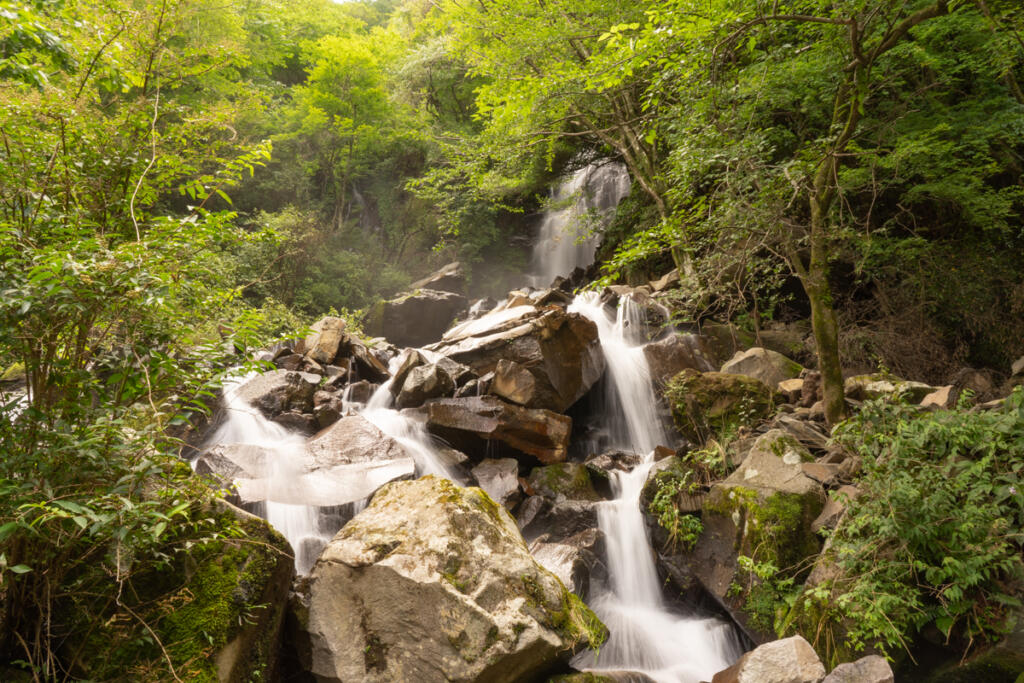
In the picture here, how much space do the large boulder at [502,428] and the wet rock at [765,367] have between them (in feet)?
10.1

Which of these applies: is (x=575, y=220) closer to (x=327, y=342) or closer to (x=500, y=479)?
(x=327, y=342)

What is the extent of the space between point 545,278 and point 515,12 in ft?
31.7

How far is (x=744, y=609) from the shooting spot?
499cm

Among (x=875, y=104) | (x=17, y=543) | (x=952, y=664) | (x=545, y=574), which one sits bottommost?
(x=952, y=664)

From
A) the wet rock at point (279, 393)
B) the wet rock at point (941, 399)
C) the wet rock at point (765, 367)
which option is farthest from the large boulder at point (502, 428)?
the wet rock at point (941, 399)

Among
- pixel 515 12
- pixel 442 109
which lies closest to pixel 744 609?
pixel 515 12

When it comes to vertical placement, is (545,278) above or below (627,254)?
below

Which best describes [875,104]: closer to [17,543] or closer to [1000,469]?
[1000,469]

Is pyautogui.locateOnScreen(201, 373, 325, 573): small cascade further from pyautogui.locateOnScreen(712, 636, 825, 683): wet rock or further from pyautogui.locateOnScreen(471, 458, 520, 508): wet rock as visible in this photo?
pyautogui.locateOnScreen(712, 636, 825, 683): wet rock

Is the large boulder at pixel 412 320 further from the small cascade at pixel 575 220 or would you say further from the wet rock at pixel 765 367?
the wet rock at pixel 765 367

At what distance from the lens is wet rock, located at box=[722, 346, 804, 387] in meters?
8.47

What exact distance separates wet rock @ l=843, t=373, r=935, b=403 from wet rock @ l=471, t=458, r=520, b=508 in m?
4.52

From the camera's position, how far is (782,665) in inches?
136

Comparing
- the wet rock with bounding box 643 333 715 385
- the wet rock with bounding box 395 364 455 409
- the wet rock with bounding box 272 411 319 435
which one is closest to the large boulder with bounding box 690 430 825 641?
the wet rock with bounding box 643 333 715 385
